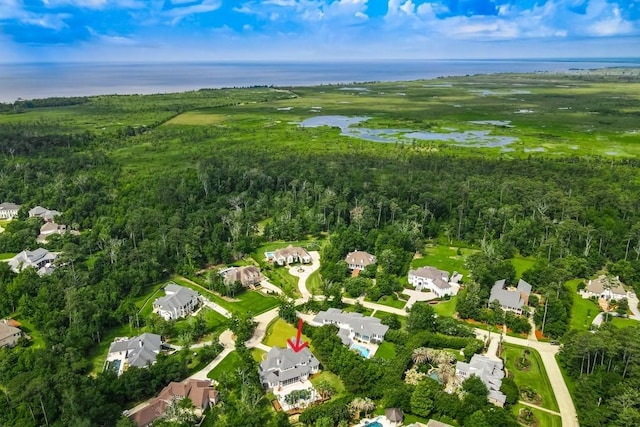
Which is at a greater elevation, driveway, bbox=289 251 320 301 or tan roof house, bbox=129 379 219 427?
tan roof house, bbox=129 379 219 427

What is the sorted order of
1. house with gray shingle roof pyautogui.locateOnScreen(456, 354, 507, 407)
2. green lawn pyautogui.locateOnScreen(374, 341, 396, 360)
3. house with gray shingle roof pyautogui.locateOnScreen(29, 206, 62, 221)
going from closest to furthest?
1. house with gray shingle roof pyautogui.locateOnScreen(456, 354, 507, 407)
2. green lawn pyautogui.locateOnScreen(374, 341, 396, 360)
3. house with gray shingle roof pyautogui.locateOnScreen(29, 206, 62, 221)

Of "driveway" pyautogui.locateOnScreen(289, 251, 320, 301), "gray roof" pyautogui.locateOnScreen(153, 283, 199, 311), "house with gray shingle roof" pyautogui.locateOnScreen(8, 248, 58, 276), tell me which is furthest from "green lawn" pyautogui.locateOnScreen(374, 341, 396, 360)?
"house with gray shingle roof" pyautogui.locateOnScreen(8, 248, 58, 276)

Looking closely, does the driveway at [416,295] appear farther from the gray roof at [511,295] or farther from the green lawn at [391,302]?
the gray roof at [511,295]

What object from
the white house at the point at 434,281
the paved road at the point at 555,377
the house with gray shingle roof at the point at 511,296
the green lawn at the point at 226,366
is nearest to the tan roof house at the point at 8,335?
the green lawn at the point at 226,366

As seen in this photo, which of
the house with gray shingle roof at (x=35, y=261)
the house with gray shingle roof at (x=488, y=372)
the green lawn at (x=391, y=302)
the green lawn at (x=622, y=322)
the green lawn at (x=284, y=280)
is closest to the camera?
the house with gray shingle roof at (x=488, y=372)

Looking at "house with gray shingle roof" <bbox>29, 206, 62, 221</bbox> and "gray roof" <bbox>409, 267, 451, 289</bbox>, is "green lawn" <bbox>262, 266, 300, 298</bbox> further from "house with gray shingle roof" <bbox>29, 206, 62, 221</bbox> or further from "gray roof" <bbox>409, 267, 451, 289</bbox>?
"house with gray shingle roof" <bbox>29, 206, 62, 221</bbox>

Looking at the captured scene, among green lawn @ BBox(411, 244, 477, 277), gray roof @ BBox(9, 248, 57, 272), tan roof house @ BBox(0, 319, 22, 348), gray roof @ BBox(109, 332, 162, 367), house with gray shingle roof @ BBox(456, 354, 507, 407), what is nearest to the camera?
house with gray shingle roof @ BBox(456, 354, 507, 407)
